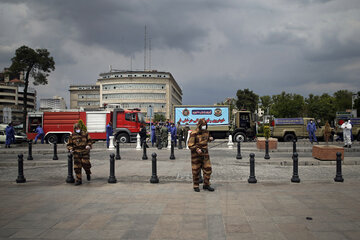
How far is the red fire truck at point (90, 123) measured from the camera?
Answer: 24078 millimetres

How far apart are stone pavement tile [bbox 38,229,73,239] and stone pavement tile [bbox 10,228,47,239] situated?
9 cm

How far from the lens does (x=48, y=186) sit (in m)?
7.81

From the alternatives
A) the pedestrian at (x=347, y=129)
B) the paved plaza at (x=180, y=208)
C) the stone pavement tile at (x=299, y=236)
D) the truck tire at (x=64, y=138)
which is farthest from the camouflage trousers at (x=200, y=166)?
the truck tire at (x=64, y=138)

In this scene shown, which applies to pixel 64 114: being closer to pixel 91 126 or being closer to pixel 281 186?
pixel 91 126

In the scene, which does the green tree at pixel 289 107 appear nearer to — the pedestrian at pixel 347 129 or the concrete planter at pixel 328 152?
the pedestrian at pixel 347 129

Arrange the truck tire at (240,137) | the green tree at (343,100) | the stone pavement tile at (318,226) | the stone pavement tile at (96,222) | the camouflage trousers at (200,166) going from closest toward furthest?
the stone pavement tile at (318,226) < the stone pavement tile at (96,222) < the camouflage trousers at (200,166) < the truck tire at (240,137) < the green tree at (343,100)

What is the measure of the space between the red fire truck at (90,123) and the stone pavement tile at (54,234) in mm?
19432

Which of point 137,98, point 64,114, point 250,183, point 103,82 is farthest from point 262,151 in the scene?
point 103,82

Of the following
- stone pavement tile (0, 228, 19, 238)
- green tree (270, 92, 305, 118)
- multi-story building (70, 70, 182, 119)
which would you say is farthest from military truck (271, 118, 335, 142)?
multi-story building (70, 70, 182, 119)

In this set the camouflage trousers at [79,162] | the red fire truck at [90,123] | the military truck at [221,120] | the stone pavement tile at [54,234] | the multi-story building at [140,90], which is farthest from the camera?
the multi-story building at [140,90]

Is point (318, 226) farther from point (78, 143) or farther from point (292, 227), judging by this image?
point (78, 143)

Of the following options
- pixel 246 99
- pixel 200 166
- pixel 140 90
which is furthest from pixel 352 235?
pixel 140 90

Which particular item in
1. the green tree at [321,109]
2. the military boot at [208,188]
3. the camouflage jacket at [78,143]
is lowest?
the military boot at [208,188]

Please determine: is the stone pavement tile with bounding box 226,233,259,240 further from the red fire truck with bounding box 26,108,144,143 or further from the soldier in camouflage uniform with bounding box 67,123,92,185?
the red fire truck with bounding box 26,108,144,143
